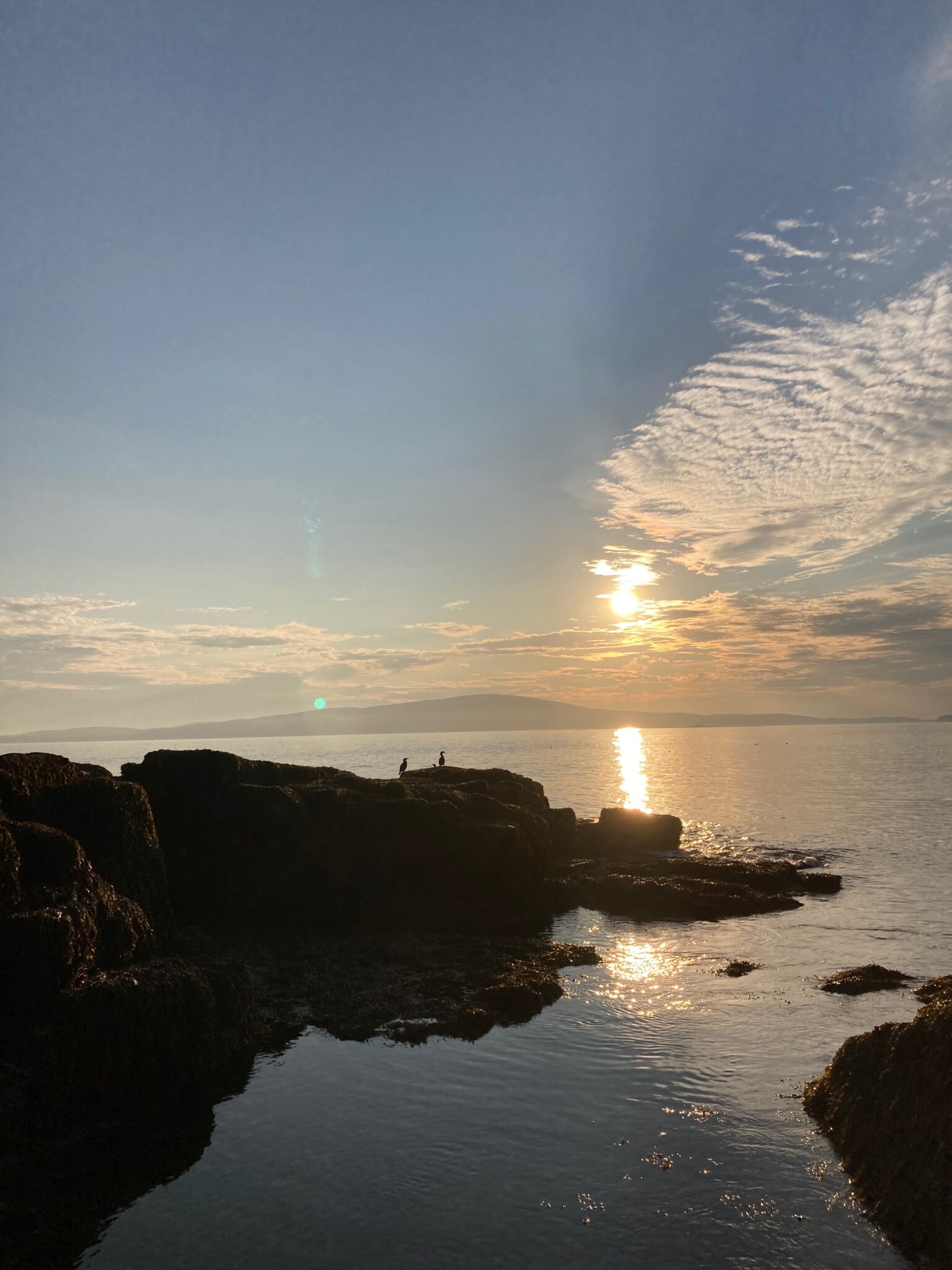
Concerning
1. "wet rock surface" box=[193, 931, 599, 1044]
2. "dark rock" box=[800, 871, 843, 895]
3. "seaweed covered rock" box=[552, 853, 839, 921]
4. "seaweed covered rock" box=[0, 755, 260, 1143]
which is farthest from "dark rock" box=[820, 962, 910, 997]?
"seaweed covered rock" box=[0, 755, 260, 1143]

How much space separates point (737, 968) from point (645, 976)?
9.21 feet

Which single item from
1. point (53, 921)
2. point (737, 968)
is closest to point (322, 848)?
point (737, 968)

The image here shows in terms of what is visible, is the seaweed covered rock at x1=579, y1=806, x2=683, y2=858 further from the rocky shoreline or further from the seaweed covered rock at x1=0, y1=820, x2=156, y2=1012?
the seaweed covered rock at x1=0, y1=820, x2=156, y2=1012

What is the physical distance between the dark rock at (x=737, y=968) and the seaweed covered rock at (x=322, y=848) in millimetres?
8080

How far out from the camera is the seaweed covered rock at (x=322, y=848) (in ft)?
80.4

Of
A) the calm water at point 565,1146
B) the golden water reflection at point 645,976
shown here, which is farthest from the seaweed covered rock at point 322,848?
the calm water at point 565,1146

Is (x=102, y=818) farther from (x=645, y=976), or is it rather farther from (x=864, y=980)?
(x=864, y=980)

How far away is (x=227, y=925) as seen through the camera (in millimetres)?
23547

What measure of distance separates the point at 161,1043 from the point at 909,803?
74.1 meters

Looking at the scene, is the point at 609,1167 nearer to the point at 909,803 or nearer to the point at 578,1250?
the point at 578,1250

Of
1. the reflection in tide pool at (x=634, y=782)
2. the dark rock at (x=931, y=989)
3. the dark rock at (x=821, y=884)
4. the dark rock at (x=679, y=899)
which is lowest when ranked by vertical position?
the reflection in tide pool at (x=634, y=782)

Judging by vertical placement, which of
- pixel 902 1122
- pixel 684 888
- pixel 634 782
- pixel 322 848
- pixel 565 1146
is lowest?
pixel 634 782

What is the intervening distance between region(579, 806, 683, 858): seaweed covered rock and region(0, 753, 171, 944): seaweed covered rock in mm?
29998

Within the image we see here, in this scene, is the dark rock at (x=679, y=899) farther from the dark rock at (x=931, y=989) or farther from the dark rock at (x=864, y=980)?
the dark rock at (x=931, y=989)
